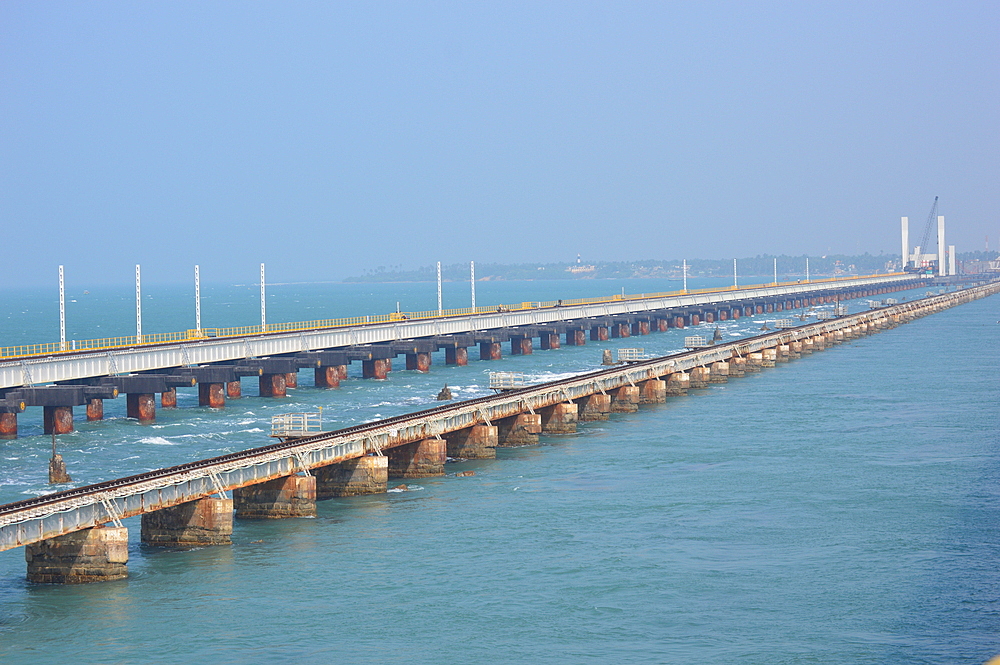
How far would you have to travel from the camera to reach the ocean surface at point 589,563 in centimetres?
3303

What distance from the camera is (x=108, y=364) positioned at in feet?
264

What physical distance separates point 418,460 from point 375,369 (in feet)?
177

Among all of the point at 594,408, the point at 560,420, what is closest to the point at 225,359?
the point at 594,408

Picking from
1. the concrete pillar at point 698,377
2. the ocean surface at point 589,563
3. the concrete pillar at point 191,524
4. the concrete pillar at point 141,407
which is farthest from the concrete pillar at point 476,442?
the concrete pillar at point 698,377

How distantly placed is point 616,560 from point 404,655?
11.0m

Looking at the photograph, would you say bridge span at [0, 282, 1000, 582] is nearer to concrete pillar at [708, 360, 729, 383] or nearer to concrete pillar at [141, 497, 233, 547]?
concrete pillar at [141, 497, 233, 547]

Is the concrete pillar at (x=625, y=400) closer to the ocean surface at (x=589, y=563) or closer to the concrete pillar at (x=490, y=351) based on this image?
the ocean surface at (x=589, y=563)

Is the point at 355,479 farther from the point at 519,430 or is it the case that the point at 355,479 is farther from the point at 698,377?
the point at 698,377

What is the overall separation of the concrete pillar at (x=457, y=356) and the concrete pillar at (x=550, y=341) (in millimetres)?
22427

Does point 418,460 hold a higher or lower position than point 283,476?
lower

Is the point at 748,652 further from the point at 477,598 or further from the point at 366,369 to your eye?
the point at 366,369

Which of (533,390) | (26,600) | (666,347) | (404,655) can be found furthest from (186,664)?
(666,347)

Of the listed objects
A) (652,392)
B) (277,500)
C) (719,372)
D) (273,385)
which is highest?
(273,385)

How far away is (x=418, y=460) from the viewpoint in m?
58.1
